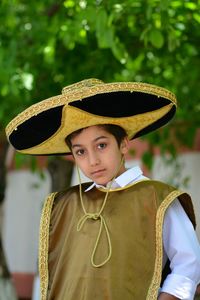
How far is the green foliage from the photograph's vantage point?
4629 mm

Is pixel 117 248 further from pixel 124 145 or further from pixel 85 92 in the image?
pixel 85 92

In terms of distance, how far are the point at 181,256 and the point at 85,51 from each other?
115 inches

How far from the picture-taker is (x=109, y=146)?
9.30ft

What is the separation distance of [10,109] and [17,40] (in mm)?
498

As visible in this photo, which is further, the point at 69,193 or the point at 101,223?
the point at 69,193

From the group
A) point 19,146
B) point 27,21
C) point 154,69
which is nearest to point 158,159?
point 154,69

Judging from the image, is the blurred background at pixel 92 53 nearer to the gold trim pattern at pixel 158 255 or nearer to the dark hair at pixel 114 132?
the dark hair at pixel 114 132

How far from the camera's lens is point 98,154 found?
2.82m

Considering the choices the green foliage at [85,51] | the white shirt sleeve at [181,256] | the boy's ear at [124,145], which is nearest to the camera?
the white shirt sleeve at [181,256]

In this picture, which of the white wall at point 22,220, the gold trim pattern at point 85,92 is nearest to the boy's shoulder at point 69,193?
the gold trim pattern at point 85,92

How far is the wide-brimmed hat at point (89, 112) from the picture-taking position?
2.76 metres

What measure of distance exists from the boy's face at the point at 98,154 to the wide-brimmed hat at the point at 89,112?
4 cm

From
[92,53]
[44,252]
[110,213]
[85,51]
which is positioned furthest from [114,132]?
[85,51]

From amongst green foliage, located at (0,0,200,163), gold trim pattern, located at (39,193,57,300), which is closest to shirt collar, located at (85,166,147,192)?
gold trim pattern, located at (39,193,57,300)
